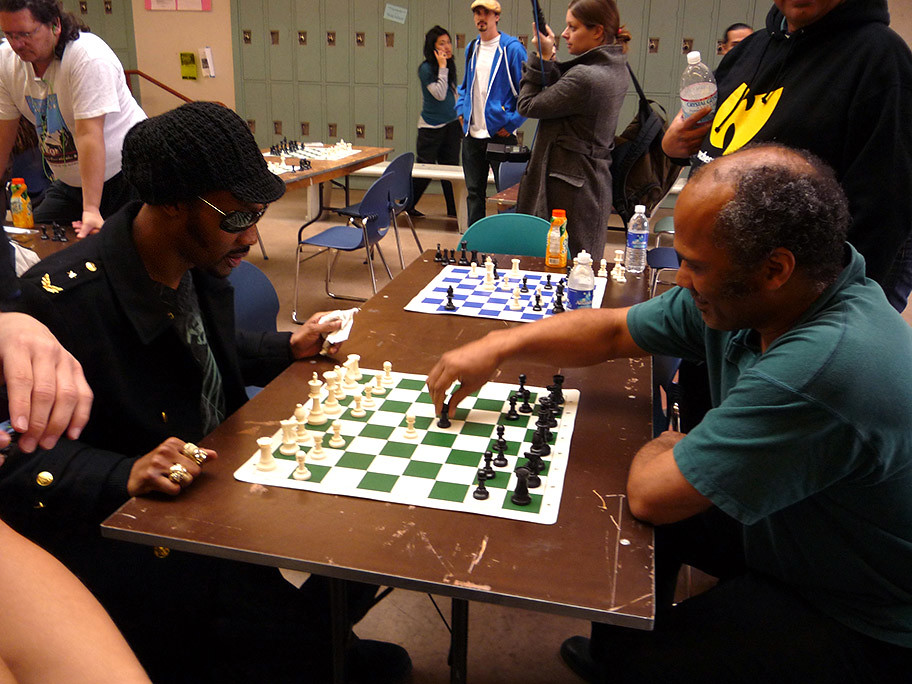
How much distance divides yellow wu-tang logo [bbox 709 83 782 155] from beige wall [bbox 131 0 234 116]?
8.21 m

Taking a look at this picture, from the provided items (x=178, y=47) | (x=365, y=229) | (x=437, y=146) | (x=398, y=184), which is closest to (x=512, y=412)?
(x=365, y=229)

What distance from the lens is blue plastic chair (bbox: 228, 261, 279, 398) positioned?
2650 mm

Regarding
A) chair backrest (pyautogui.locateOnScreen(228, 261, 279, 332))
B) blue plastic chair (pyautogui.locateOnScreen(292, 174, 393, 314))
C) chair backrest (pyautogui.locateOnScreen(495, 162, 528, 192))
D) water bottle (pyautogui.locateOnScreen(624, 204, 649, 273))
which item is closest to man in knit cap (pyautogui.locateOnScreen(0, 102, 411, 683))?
chair backrest (pyautogui.locateOnScreen(228, 261, 279, 332))

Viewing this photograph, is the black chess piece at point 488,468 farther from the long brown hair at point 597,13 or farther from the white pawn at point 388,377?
the long brown hair at point 597,13

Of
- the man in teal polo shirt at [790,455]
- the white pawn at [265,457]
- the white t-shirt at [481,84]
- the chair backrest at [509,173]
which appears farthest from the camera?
the white t-shirt at [481,84]

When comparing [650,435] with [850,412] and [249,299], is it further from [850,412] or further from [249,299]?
[249,299]

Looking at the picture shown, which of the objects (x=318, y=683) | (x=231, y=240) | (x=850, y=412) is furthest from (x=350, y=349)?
(x=850, y=412)

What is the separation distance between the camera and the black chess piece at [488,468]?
1.49 metres

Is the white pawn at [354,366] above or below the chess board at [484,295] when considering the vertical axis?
above

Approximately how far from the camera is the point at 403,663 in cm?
222

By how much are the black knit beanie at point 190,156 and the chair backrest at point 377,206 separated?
349 cm

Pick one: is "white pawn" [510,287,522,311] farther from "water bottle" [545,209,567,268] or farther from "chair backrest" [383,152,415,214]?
"chair backrest" [383,152,415,214]

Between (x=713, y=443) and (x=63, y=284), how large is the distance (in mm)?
1373

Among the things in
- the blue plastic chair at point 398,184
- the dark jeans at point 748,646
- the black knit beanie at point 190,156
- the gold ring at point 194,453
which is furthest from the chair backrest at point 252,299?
the blue plastic chair at point 398,184
